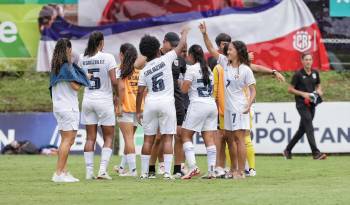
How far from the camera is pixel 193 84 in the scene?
15.8 m

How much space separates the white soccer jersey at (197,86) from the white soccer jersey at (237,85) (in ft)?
0.87

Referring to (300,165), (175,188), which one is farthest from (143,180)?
(300,165)

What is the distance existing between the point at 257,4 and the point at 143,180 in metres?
11.9

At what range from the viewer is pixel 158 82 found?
15398 mm

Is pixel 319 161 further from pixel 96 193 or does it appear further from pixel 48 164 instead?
pixel 96 193

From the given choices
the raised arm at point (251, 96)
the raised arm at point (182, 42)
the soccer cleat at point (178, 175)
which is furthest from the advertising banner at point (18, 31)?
the raised arm at point (251, 96)

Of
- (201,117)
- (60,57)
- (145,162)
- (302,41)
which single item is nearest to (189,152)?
(201,117)

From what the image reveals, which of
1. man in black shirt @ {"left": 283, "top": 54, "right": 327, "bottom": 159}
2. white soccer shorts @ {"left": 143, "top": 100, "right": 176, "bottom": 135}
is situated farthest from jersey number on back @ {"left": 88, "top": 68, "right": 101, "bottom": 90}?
man in black shirt @ {"left": 283, "top": 54, "right": 327, "bottom": 159}

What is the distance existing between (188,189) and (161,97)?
6.91 feet

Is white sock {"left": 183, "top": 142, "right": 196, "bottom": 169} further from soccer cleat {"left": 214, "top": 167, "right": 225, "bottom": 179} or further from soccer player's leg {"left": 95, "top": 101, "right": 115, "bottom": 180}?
soccer player's leg {"left": 95, "top": 101, "right": 115, "bottom": 180}

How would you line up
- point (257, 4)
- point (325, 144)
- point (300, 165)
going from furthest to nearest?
1. point (257, 4)
2. point (325, 144)
3. point (300, 165)

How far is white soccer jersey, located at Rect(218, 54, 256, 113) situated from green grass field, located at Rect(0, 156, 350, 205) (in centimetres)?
119

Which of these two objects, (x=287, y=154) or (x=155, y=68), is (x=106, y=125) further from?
(x=287, y=154)

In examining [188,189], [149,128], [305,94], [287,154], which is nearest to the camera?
[188,189]
